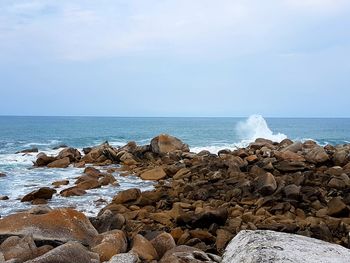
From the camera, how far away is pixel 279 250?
3547 mm

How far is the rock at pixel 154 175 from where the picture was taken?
1516cm

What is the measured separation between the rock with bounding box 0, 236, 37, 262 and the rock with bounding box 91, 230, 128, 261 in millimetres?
822

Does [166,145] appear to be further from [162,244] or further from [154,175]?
[162,244]

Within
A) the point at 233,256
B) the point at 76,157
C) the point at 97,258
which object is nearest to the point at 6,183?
the point at 76,157

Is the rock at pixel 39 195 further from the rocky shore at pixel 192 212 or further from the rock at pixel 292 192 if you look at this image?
the rock at pixel 292 192

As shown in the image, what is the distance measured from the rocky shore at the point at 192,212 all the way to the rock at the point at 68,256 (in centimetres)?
1

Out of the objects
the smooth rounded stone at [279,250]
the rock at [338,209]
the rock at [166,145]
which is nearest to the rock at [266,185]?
the rock at [338,209]

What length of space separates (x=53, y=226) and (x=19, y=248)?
0.85 meters

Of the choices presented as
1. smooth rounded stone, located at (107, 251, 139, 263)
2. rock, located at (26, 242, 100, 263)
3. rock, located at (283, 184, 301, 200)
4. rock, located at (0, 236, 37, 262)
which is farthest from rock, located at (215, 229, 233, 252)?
rock, located at (283, 184, 301, 200)

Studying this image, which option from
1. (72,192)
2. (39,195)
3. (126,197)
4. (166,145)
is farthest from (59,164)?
(126,197)

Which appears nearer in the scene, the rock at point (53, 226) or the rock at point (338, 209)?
the rock at point (53, 226)

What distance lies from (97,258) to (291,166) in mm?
9620

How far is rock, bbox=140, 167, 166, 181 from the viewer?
15156mm

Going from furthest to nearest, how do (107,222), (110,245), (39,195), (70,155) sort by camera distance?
(70,155) < (39,195) < (107,222) < (110,245)
